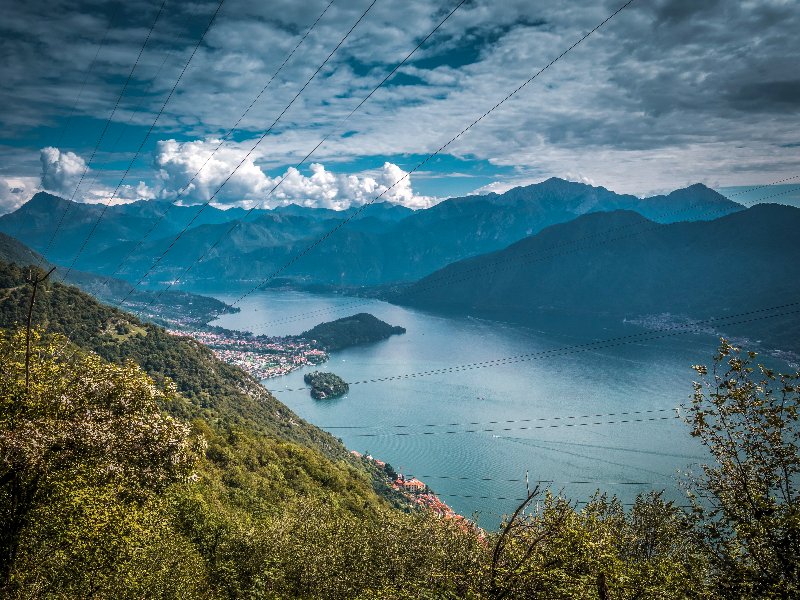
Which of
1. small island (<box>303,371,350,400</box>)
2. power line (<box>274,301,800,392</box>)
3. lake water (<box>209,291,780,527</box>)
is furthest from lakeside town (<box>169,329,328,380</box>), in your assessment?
small island (<box>303,371,350,400</box>)

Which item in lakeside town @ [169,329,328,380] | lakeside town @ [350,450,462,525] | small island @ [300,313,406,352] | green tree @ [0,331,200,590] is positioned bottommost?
lakeside town @ [350,450,462,525]

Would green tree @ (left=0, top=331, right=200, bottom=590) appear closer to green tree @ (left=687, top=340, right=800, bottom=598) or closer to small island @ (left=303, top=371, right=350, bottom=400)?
green tree @ (left=687, top=340, right=800, bottom=598)

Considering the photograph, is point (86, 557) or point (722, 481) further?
point (86, 557)

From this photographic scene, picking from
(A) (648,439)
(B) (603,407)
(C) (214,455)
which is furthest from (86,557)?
(B) (603,407)

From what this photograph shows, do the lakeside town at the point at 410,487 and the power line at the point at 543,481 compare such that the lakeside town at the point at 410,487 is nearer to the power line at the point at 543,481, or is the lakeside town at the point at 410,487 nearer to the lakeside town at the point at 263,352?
the power line at the point at 543,481

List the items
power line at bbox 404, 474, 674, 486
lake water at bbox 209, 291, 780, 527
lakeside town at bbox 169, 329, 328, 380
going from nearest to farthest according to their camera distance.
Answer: power line at bbox 404, 474, 674, 486 → lake water at bbox 209, 291, 780, 527 → lakeside town at bbox 169, 329, 328, 380

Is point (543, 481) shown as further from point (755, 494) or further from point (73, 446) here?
point (73, 446)

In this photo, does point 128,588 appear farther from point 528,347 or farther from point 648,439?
point 528,347

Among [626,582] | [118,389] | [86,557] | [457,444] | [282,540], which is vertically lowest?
[457,444]
